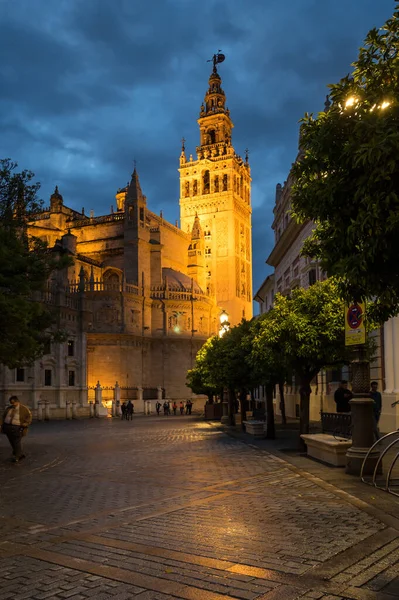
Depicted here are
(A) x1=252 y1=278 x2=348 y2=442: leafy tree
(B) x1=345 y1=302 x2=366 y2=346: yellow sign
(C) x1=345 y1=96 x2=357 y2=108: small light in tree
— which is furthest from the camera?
(A) x1=252 y1=278 x2=348 y2=442: leafy tree

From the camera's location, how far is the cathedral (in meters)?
45.9

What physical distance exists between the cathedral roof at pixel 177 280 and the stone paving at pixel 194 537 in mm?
59034

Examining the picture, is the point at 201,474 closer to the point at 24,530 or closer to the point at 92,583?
the point at 24,530

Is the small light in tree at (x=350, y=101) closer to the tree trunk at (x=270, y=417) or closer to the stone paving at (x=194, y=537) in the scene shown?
the stone paving at (x=194, y=537)

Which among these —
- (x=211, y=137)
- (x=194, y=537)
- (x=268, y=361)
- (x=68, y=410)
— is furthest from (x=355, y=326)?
(x=211, y=137)

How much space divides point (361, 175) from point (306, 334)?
8.91m

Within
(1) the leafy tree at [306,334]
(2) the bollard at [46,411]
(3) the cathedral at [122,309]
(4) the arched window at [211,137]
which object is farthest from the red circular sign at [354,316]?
(4) the arched window at [211,137]

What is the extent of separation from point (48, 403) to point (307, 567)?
128 feet

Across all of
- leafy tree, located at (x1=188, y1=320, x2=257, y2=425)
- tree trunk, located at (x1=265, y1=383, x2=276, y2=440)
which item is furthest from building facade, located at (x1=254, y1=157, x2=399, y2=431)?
leafy tree, located at (x1=188, y1=320, x2=257, y2=425)

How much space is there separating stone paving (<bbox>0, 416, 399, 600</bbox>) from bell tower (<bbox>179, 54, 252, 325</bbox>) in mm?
79643

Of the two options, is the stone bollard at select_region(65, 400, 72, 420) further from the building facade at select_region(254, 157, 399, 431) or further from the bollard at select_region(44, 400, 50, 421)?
the building facade at select_region(254, 157, 399, 431)

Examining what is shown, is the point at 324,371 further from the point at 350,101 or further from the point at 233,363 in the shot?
the point at 350,101

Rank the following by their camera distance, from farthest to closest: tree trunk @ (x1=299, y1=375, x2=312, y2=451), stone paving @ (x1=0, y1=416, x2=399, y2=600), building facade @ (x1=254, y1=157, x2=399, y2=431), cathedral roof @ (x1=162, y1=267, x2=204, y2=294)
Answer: cathedral roof @ (x1=162, y1=267, x2=204, y2=294), building facade @ (x1=254, y1=157, x2=399, y2=431), tree trunk @ (x1=299, y1=375, x2=312, y2=451), stone paving @ (x1=0, y1=416, x2=399, y2=600)

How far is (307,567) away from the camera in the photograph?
524cm
